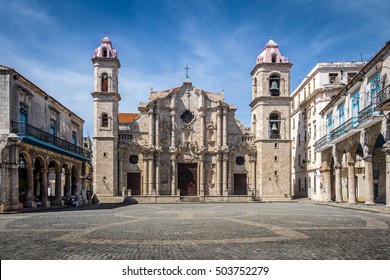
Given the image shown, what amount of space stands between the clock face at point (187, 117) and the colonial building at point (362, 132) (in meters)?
13.8

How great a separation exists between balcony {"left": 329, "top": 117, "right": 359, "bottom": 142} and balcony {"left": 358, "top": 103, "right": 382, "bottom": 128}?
1146 mm

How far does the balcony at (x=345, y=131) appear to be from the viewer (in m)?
27.4

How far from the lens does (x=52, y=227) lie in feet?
48.6

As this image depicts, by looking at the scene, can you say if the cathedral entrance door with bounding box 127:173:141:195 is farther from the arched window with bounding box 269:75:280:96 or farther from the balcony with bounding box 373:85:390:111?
the balcony with bounding box 373:85:390:111

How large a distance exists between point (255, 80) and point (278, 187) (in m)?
12.0

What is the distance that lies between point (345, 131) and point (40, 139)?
20205mm

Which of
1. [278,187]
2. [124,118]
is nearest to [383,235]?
[278,187]

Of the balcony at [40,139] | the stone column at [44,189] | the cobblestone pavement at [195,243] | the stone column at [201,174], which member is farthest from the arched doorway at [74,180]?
the cobblestone pavement at [195,243]

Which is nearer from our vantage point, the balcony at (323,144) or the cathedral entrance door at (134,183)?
the balcony at (323,144)

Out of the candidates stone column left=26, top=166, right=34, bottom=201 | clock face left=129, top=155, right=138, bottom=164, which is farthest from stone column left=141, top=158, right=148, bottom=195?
stone column left=26, top=166, right=34, bottom=201

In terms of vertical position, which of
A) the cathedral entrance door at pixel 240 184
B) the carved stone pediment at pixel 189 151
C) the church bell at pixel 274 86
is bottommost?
the cathedral entrance door at pixel 240 184

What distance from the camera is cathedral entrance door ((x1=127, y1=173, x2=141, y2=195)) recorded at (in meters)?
44.0

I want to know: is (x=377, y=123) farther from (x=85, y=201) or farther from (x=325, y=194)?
(x=85, y=201)

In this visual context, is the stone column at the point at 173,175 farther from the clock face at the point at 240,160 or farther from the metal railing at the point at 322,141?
the metal railing at the point at 322,141
